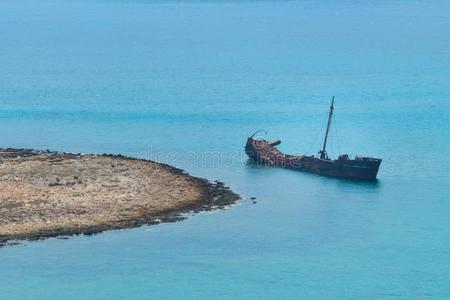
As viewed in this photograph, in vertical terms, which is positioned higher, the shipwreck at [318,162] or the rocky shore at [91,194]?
the shipwreck at [318,162]

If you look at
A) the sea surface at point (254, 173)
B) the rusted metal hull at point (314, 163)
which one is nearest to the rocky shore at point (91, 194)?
the sea surface at point (254, 173)

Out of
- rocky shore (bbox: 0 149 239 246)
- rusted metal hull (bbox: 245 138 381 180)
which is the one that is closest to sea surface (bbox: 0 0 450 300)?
rusted metal hull (bbox: 245 138 381 180)

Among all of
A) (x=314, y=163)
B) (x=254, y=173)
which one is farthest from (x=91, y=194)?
(x=314, y=163)

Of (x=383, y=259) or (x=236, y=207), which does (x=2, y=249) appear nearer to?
(x=236, y=207)

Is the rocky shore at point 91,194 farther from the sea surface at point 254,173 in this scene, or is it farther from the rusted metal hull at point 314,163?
the rusted metal hull at point 314,163

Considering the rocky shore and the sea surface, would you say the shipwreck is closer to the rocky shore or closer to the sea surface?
the sea surface

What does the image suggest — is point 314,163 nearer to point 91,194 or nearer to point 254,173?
point 254,173

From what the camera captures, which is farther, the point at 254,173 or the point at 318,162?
the point at 318,162
